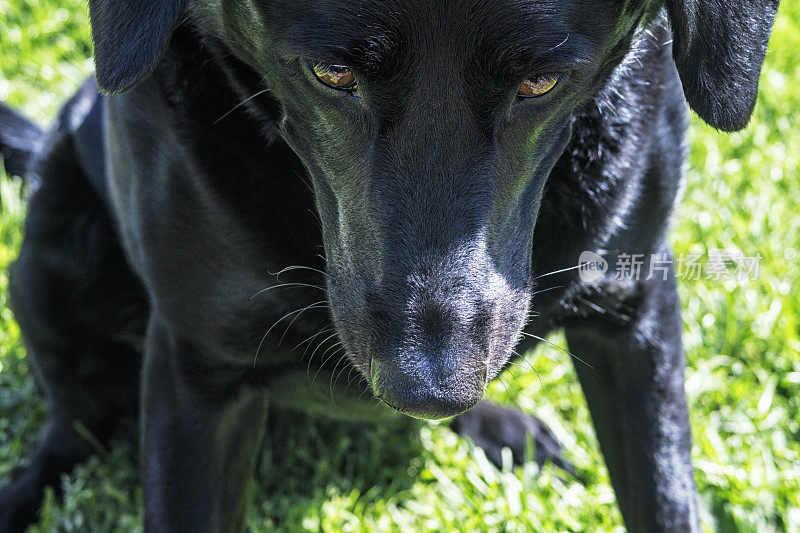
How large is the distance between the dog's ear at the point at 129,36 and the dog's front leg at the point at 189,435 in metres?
0.50

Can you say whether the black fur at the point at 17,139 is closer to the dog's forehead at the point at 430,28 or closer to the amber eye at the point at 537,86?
the dog's forehead at the point at 430,28

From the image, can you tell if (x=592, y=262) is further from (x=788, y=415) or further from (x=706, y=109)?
(x=788, y=415)

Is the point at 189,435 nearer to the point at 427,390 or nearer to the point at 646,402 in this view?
the point at 427,390

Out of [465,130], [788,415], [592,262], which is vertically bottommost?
[788,415]

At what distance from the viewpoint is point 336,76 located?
51.8 inches

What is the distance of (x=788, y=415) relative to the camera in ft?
8.11

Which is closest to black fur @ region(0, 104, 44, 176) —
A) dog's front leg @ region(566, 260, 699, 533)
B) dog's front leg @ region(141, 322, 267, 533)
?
dog's front leg @ region(141, 322, 267, 533)

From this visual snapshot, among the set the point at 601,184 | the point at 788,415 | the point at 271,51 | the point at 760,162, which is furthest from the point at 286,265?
the point at 760,162

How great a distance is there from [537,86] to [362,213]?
293 mm

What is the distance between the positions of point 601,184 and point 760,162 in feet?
5.43

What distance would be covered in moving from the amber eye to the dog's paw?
1266mm

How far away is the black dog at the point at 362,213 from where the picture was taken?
131cm

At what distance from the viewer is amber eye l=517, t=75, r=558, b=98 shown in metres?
1.31

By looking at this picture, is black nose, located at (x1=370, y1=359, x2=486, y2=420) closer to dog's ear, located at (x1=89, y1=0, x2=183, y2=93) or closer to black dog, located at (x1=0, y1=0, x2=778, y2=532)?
black dog, located at (x1=0, y1=0, x2=778, y2=532)
